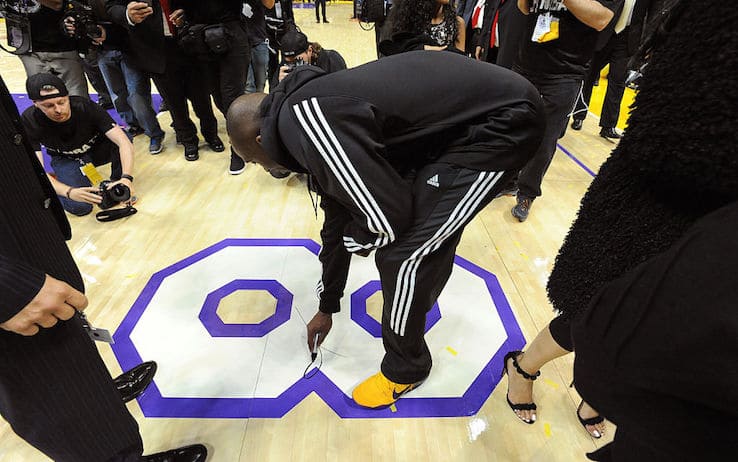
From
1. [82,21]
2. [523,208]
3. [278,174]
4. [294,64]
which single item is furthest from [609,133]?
[82,21]

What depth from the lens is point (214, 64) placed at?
9.56ft

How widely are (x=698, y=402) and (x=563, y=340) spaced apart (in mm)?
788

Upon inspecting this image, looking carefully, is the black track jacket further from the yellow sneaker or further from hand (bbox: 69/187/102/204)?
hand (bbox: 69/187/102/204)

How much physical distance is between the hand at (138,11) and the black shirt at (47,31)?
0.40m

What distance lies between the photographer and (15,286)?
70 centimetres

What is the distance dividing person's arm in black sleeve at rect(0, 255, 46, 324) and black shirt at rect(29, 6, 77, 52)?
254 cm

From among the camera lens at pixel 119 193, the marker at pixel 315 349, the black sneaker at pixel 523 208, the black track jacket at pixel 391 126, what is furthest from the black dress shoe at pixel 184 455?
the black sneaker at pixel 523 208

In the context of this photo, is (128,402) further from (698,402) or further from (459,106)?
(698,402)

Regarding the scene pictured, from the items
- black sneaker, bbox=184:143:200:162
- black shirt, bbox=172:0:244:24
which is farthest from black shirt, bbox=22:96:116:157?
black shirt, bbox=172:0:244:24

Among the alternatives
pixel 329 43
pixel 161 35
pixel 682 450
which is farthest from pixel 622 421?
pixel 329 43

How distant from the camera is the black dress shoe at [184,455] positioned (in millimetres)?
1210

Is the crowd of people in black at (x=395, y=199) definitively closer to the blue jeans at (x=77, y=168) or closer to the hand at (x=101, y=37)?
the blue jeans at (x=77, y=168)

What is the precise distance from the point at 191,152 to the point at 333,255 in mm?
2320

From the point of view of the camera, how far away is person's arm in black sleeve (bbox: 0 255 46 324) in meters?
0.68
